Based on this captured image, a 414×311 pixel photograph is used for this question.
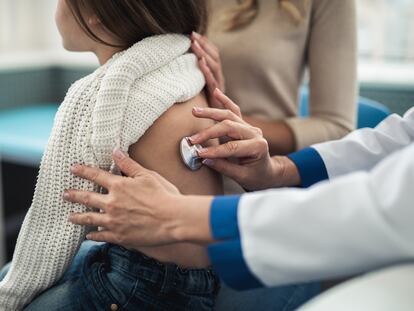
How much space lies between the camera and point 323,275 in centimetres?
78

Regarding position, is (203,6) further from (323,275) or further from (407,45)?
(407,45)

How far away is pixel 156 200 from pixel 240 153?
0.29 metres

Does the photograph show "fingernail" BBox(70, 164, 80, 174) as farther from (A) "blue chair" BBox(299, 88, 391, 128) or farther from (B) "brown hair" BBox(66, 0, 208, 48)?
(A) "blue chair" BBox(299, 88, 391, 128)

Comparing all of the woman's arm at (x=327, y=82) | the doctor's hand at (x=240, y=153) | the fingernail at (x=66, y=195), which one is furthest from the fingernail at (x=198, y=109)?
the woman's arm at (x=327, y=82)

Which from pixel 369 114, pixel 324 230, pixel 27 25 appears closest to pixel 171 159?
pixel 324 230

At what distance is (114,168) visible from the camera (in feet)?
3.46

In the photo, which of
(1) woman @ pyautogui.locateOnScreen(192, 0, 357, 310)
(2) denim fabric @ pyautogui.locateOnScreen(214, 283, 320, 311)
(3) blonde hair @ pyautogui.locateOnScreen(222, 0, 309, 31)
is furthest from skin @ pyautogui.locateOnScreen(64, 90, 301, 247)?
(3) blonde hair @ pyautogui.locateOnScreen(222, 0, 309, 31)

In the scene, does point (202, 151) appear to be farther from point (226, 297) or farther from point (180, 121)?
point (226, 297)

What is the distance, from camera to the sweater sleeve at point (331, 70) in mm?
1547

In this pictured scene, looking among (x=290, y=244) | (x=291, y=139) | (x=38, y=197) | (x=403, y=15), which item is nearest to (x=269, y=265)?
(x=290, y=244)

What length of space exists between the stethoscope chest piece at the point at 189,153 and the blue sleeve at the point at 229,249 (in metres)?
0.28

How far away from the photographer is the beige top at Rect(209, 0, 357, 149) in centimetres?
155

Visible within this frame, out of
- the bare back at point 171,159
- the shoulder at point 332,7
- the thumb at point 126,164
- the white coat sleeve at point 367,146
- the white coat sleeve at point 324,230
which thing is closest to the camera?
the white coat sleeve at point 324,230

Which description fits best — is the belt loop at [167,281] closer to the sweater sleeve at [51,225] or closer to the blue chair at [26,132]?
the sweater sleeve at [51,225]
